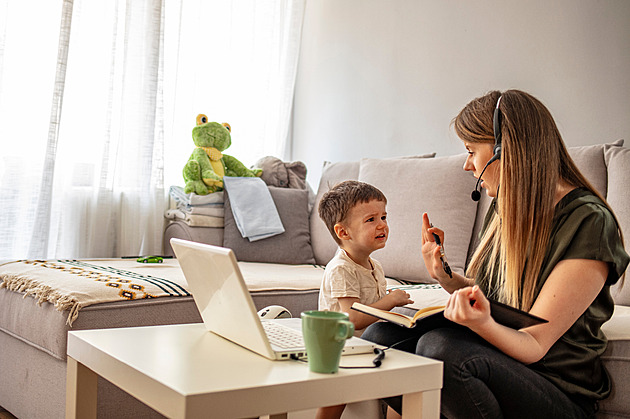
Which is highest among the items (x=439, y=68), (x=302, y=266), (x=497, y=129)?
(x=439, y=68)

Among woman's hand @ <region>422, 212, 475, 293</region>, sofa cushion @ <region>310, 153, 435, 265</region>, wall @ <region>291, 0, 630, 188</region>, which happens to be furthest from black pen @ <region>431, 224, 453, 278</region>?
sofa cushion @ <region>310, 153, 435, 265</region>

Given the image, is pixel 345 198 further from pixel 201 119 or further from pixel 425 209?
pixel 201 119

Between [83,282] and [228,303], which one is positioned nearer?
[228,303]

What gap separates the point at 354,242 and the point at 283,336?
577 mm

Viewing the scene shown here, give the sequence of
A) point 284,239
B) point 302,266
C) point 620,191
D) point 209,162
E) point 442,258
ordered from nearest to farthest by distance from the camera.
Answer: point 442,258 < point 620,191 < point 302,266 < point 284,239 < point 209,162

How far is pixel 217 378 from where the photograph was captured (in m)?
0.83

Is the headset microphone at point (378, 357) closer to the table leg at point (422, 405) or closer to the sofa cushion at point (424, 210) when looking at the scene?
the table leg at point (422, 405)

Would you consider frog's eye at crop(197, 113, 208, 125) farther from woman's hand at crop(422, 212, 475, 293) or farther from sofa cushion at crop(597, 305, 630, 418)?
sofa cushion at crop(597, 305, 630, 418)

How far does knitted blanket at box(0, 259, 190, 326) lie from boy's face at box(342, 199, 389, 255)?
57 centimetres

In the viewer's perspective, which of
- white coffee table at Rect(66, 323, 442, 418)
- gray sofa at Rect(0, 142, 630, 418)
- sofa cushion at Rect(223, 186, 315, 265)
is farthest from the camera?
sofa cushion at Rect(223, 186, 315, 265)

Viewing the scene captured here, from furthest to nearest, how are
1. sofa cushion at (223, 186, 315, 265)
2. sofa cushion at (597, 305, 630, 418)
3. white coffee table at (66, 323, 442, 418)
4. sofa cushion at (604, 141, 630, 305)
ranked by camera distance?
1. sofa cushion at (223, 186, 315, 265)
2. sofa cushion at (604, 141, 630, 305)
3. sofa cushion at (597, 305, 630, 418)
4. white coffee table at (66, 323, 442, 418)

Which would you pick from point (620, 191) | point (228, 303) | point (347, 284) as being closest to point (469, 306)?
point (228, 303)

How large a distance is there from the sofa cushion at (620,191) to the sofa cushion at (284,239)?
1.39 meters

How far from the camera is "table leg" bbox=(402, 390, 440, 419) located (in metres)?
0.94
